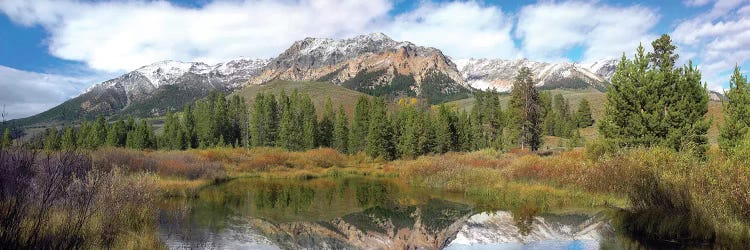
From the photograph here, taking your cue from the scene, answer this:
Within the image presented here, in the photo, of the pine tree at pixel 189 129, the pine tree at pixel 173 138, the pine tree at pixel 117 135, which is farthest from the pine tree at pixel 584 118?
the pine tree at pixel 117 135

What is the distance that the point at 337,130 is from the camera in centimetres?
7731

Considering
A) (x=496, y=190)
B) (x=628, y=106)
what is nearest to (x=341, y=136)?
(x=496, y=190)

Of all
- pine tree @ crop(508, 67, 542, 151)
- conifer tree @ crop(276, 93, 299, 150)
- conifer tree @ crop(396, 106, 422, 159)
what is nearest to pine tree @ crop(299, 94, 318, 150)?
conifer tree @ crop(276, 93, 299, 150)

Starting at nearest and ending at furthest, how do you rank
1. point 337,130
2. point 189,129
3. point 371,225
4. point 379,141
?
point 371,225 < point 379,141 < point 337,130 < point 189,129

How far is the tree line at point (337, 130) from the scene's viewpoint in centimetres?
6600

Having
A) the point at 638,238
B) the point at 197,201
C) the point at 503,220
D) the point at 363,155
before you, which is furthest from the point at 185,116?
the point at 638,238

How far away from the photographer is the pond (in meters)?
17.0

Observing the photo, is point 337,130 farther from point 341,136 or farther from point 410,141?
point 410,141

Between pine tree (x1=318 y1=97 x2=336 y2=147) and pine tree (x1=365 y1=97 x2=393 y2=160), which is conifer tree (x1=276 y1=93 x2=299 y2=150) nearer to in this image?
pine tree (x1=318 y1=97 x2=336 y2=147)

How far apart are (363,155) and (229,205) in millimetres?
39941

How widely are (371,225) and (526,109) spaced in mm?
40848

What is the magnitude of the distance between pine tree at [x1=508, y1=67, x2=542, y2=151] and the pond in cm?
2984

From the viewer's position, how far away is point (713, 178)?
15430 mm

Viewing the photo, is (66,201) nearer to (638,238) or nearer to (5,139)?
(5,139)
